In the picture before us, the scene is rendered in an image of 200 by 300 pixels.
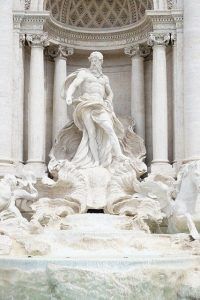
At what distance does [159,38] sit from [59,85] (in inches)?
141

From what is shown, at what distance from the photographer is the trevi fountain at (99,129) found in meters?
14.3

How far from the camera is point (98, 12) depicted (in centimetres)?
Result: 2088

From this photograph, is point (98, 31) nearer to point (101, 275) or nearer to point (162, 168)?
point (162, 168)

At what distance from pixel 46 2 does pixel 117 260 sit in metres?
11.1

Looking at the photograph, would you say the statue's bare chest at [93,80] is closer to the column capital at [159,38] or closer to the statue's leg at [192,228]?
the column capital at [159,38]

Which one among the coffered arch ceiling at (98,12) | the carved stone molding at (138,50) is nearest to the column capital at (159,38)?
the carved stone molding at (138,50)

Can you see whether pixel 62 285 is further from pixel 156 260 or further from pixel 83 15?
pixel 83 15

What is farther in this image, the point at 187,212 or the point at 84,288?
the point at 187,212

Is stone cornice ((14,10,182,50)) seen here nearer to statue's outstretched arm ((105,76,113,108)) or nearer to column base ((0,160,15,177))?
statue's outstretched arm ((105,76,113,108))

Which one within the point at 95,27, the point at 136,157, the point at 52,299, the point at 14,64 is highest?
the point at 95,27

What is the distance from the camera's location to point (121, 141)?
19.0 metres

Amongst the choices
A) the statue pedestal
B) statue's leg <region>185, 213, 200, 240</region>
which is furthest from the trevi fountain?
the statue pedestal

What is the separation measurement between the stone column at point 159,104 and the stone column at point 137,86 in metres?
0.95

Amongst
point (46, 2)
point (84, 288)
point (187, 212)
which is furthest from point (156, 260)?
point (46, 2)
